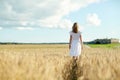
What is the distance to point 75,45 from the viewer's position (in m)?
10.3

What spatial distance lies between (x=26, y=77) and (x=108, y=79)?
43.8 inches

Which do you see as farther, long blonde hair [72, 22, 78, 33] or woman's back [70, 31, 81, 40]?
woman's back [70, 31, 81, 40]

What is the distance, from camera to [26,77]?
4602 millimetres

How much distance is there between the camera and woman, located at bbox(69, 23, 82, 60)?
10048 millimetres

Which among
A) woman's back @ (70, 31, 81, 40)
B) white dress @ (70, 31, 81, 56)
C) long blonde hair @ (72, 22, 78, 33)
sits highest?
long blonde hair @ (72, 22, 78, 33)

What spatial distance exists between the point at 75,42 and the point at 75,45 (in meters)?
0.09

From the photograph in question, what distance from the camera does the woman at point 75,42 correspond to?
1005 centimetres

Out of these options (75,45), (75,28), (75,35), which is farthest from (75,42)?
(75,28)

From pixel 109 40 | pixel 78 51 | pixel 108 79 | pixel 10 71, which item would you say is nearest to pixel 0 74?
→ pixel 10 71

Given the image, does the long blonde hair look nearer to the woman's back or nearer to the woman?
the woman

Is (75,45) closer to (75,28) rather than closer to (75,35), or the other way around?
(75,35)

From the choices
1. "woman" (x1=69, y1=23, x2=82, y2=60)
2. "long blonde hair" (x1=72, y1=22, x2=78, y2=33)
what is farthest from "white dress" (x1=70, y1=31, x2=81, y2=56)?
"long blonde hair" (x1=72, y1=22, x2=78, y2=33)

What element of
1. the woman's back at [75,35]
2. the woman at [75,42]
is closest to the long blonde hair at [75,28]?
the woman at [75,42]

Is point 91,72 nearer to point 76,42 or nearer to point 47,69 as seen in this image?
point 47,69
